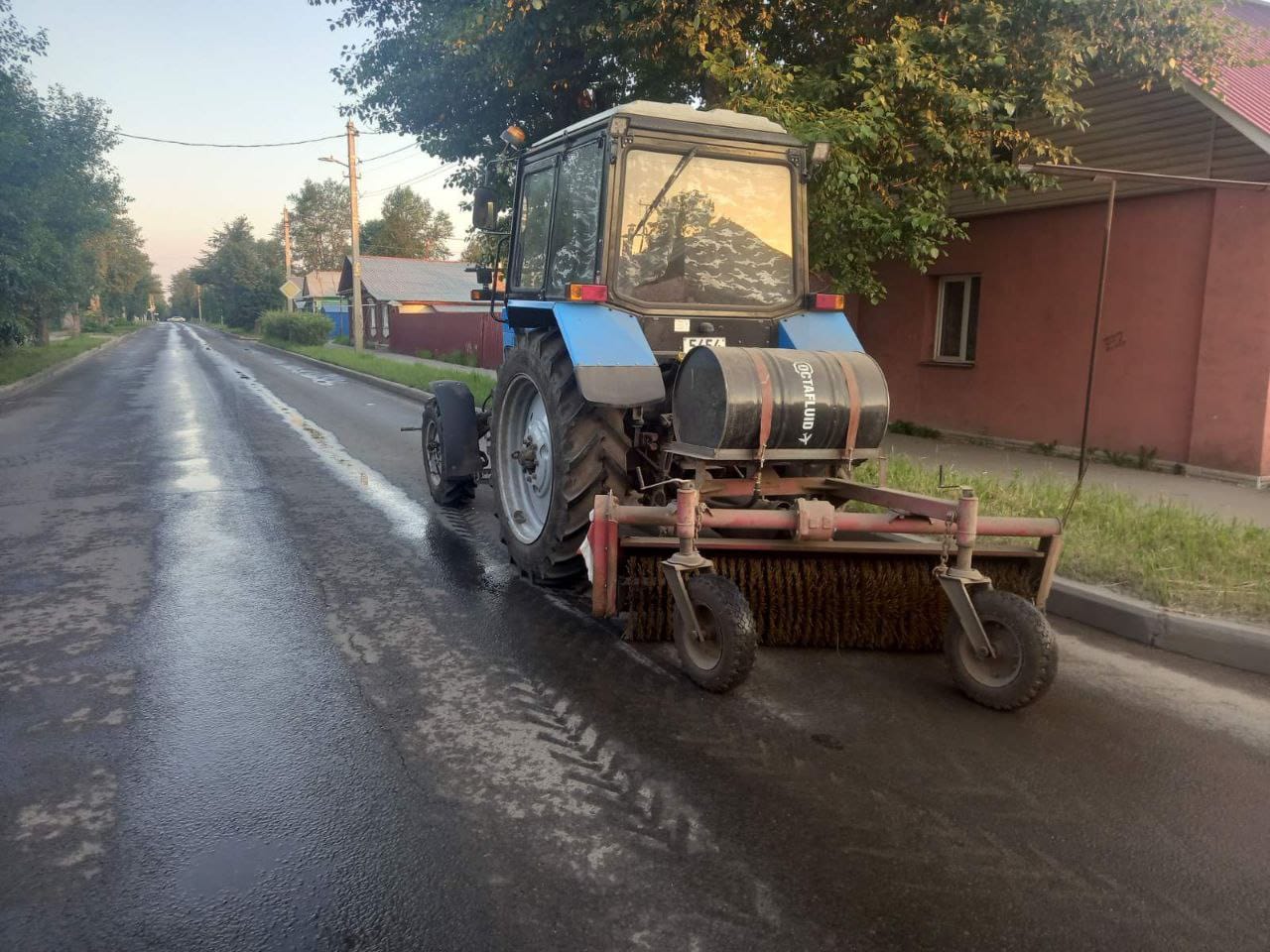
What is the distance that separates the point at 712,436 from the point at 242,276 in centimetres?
8971

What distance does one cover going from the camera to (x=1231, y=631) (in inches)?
191

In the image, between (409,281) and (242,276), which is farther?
(242,276)

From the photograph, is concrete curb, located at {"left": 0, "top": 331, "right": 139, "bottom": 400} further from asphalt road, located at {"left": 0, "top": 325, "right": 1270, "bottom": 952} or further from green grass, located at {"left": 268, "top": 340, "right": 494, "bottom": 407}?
asphalt road, located at {"left": 0, "top": 325, "right": 1270, "bottom": 952}

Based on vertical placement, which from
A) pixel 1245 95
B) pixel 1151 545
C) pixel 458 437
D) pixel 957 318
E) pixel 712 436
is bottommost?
pixel 1151 545

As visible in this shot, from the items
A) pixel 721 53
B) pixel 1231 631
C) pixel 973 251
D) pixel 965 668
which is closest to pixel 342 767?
pixel 965 668

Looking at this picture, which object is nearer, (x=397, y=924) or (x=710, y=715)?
(x=397, y=924)

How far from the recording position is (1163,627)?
505 centimetres

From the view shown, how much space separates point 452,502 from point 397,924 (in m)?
5.78

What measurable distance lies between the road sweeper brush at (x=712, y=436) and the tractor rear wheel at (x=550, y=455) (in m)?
0.02

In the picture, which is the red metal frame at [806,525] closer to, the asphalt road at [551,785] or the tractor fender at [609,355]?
the asphalt road at [551,785]

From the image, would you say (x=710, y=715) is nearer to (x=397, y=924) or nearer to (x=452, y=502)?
(x=397, y=924)

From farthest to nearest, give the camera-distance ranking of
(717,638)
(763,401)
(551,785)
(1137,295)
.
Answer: (1137,295)
(763,401)
(717,638)
(551,785)

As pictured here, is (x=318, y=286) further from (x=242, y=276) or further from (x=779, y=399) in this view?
(x=779, y=399)

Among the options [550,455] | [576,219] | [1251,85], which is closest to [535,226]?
[576,219]
